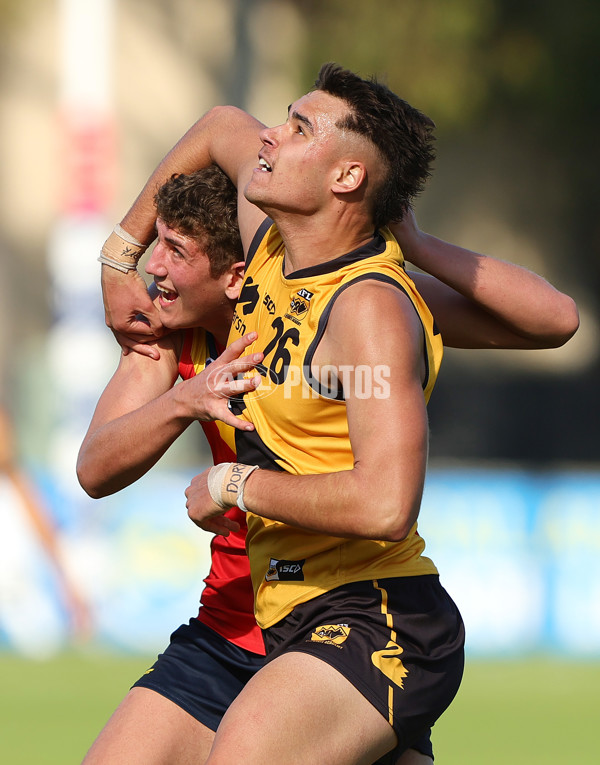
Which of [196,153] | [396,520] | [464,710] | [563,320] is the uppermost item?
[196,153]

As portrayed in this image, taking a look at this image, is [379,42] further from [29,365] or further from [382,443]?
[382,443]

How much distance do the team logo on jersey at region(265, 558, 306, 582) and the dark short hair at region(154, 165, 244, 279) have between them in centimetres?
102

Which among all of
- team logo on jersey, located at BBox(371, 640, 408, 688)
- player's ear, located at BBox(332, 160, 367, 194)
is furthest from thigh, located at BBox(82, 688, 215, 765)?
player's ear, located at BBox(332, 160, 367, 194)

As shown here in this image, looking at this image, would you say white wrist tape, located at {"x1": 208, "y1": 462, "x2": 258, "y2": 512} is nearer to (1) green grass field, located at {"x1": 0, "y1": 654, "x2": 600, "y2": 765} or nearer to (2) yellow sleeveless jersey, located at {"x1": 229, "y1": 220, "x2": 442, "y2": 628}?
(2) yellow sleeveless jersey, located at {"x1": 229, "y1": 220, "x2": 442, "y2": 628}

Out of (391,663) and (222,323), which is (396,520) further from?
(222,323)

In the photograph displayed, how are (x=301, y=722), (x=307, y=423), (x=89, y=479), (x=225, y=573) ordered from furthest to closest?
(x=225, y=573), (x=89, y=479), (x=307, y=423), (x=301, y=722)

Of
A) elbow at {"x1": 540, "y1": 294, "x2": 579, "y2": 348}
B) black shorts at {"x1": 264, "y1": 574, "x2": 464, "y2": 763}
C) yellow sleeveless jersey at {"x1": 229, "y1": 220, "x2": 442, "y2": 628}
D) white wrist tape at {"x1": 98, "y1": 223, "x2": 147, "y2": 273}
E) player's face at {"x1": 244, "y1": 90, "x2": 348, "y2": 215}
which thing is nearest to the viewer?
black shorts at {"x1": 264, "y1": 574, "x2": 464, "y2": 763}

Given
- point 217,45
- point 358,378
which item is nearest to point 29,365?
point 217,45

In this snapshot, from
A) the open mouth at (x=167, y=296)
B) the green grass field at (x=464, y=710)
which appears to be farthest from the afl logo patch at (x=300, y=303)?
the green grass field at (x=464, y=710)

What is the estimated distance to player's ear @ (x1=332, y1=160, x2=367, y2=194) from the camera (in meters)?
→ 3.17

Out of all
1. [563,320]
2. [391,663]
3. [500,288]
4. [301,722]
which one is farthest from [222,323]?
[301,722]

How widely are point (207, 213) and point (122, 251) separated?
41 centimetres

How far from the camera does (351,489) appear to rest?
9.27 feet

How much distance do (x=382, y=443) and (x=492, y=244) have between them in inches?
614
